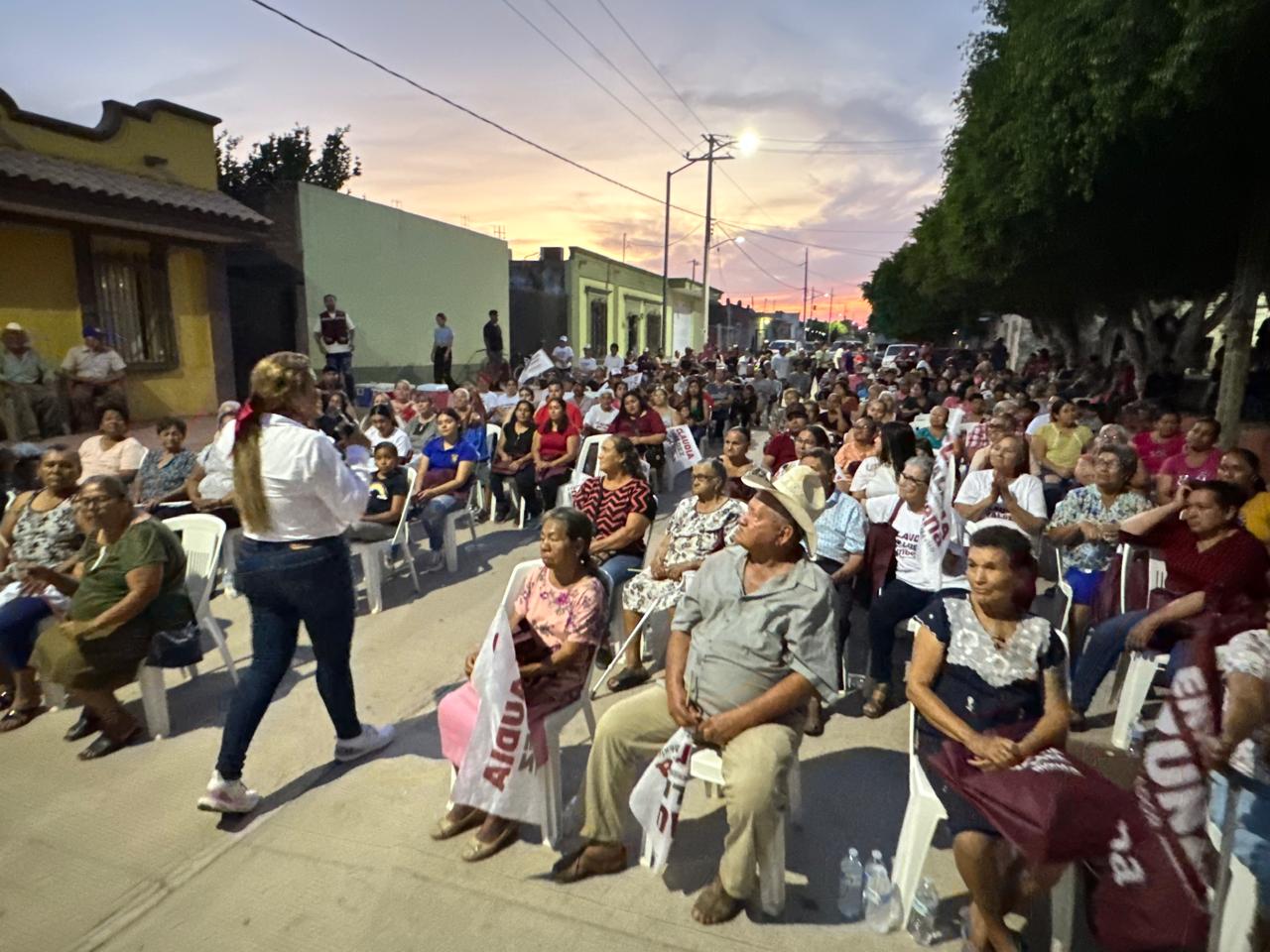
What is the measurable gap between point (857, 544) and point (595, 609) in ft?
6.24

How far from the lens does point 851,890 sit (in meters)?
2.69

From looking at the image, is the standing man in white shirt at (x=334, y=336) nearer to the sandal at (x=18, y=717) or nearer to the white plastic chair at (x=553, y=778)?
A: the sandal at (x=18, y=717)

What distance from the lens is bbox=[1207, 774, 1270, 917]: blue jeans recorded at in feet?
6.91

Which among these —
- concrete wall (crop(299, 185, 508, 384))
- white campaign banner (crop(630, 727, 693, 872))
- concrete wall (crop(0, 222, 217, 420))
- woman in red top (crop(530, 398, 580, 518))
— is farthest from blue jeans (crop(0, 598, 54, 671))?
concrete wall (crop(299, 185, 508, 384))

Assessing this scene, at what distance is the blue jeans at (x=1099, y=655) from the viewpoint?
150 inches

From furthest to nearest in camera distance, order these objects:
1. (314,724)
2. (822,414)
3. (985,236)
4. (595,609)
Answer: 1. (985,236)
2. (822,414)
3. (314,724)
4. (595,609)

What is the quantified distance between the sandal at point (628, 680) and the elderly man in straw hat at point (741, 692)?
4.39 feet

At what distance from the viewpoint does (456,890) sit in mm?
2713

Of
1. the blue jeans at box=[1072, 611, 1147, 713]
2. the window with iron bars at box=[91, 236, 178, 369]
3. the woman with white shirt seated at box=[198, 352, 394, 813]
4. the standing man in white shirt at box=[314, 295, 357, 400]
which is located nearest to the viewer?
the woman with white shirt seated at box=[198, 352, 394, 813]

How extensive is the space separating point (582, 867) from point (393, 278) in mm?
15942

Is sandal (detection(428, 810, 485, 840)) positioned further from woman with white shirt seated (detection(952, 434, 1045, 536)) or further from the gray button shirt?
woman with white shirt seated (detection(952, 434, 1045, 536))

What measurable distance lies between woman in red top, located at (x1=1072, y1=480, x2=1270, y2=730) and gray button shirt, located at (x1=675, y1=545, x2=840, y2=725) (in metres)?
1.90

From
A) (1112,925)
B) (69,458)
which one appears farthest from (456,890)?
(69,458)

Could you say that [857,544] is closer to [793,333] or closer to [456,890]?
[456,890]
